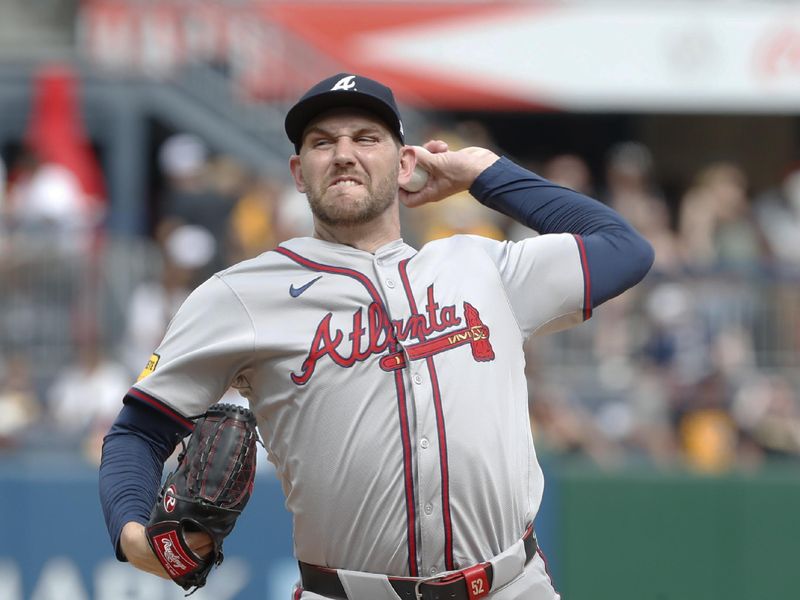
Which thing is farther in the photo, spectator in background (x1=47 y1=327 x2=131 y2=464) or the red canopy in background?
the red canopy in background

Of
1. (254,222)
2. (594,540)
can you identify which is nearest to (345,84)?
(594,540)

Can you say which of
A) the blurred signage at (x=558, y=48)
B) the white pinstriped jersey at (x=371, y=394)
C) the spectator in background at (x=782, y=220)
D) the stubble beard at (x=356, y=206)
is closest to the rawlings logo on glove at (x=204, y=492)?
the white pinstriped jersey at (x=371, y=394)

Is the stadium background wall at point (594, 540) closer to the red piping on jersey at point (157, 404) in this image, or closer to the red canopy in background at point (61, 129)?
the red piping on jersey at point (157, 404)

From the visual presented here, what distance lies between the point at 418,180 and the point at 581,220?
17.9 inches

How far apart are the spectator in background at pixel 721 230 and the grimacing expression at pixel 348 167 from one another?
8064mm

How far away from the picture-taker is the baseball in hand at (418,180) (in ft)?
13.3

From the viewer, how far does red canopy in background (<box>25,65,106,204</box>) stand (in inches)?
479

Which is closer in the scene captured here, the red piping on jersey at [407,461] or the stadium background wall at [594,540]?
the red piping on jersey at [407,461]

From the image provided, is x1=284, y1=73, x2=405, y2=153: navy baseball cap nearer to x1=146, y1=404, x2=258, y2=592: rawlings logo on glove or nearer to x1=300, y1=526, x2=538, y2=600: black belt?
x1=146, y1=404, x2=258, y2=592: rawlings logo on glove

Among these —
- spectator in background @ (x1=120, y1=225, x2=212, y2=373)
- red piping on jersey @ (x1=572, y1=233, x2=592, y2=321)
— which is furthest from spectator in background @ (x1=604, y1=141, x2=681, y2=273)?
red piping on jersey @ (x1=572, y1=233, x2=592, y2=321)

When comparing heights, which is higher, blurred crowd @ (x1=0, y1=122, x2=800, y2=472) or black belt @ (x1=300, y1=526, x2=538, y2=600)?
blurred crowd @ (x1=0, y1=122, x2=800, y2=472)

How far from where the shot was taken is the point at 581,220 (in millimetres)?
3994

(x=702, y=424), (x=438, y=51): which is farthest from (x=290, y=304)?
(x=438, y=51)

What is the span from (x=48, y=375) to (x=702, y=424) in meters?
4.57
